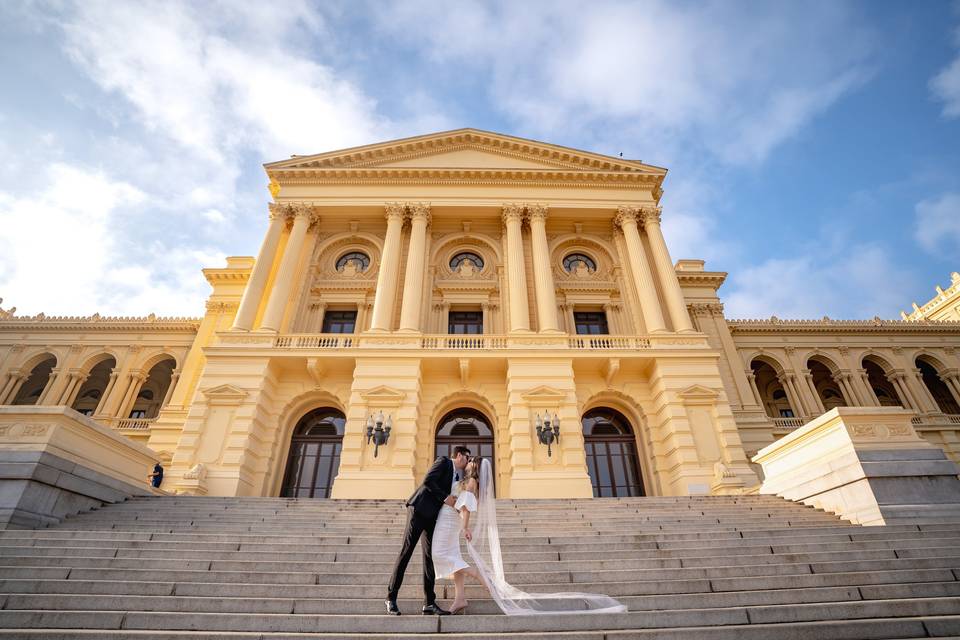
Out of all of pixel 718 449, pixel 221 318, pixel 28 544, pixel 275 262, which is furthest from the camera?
pixel 221 318

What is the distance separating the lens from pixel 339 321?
22.5 meters

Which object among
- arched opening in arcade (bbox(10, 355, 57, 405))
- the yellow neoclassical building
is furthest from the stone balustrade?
arched opening in arcade (bbox(10, 355, 57, 405))

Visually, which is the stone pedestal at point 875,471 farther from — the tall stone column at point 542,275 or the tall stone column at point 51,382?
the tall stone column at point 51,382

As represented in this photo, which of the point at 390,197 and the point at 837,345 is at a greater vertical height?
the point at 390,197

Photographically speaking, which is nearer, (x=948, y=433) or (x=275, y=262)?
(x=275, y=262)

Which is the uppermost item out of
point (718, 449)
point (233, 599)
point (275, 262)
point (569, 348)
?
point (275, 262)

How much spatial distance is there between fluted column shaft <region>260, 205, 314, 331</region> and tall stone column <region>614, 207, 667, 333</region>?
1550 centimetres

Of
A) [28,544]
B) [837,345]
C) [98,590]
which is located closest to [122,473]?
[28,544]

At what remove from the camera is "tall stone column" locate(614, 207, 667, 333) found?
66.9 ft

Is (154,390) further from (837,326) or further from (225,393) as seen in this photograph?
(837,326)

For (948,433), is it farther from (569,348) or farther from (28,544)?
(28,544)

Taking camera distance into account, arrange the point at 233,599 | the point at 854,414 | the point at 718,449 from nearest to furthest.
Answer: the point at 233,599, the point at 854,414, the point at 718,449

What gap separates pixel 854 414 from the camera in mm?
9945

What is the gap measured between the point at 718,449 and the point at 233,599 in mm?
16186
